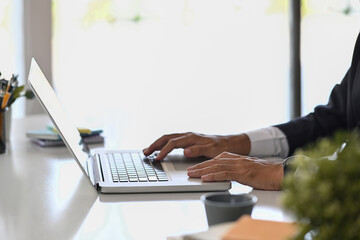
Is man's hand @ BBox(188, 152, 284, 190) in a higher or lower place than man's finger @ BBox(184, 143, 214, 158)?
higher

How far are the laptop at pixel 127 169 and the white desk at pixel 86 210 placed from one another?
23 mm

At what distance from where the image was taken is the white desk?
3.41ft

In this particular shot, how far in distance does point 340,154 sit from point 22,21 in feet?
11.5

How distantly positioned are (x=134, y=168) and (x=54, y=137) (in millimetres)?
652

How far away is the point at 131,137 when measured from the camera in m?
2.21

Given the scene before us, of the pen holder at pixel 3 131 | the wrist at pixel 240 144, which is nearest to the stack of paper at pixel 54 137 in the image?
the pen holder at pixel 3 131

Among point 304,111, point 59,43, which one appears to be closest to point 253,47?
point 304,111

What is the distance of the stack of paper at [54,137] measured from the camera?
209 cm

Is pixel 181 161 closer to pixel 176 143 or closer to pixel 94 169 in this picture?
pixel 176 143

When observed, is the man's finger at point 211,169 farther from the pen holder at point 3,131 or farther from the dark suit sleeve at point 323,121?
the pen holder at point 3,131

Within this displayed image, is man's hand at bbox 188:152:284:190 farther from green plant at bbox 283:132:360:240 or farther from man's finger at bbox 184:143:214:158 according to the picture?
green plant at bbox 283:132:360:240

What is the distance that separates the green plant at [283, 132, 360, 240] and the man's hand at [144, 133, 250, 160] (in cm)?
103

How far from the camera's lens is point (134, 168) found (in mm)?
1529

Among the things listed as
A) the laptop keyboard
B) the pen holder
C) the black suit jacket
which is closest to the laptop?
the laptop keyboard
